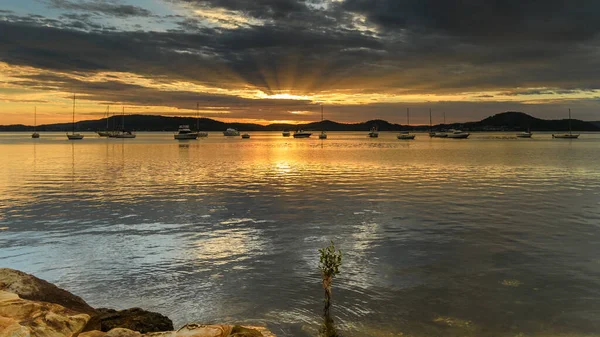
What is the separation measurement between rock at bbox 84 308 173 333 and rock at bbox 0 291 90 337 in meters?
0.43

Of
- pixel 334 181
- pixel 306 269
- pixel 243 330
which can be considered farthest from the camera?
pixel 334 181

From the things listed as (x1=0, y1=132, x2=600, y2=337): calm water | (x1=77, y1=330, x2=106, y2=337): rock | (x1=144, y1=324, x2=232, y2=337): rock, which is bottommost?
(x1=0, y1=132, x2=600, y2=337): calm water

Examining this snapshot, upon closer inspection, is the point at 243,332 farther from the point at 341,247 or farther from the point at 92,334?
the point at 341,247

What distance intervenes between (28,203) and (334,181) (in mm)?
23529

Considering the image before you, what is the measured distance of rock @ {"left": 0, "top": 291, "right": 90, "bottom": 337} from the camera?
6539mm

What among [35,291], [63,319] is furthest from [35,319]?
[35,291]

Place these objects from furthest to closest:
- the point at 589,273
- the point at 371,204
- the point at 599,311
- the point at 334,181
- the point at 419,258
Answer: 1. the point at 334,181
2. the point at 371,204
3. the point at 419,258
4. the point at 589,273
5. the point at 599,311

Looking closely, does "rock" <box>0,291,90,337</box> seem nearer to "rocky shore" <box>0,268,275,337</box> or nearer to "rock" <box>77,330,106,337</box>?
"rocky shore" <box>0,268,275,337</box>

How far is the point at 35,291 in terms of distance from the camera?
866 cm

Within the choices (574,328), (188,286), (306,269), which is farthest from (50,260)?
(574,328)

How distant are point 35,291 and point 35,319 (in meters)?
1.93

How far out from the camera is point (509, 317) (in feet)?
33.3

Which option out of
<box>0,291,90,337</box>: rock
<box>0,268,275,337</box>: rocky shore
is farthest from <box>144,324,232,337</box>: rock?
<box>0,291,90,337</box>: rock

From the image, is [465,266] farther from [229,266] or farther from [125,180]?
[125,180]
